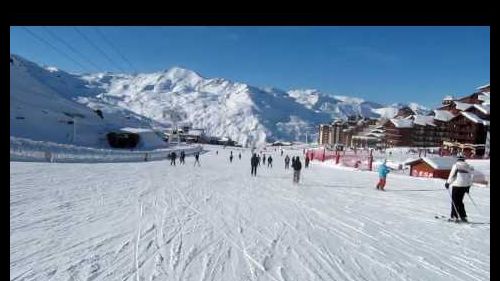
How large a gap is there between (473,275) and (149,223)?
5727 millimetres

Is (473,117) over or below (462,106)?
below

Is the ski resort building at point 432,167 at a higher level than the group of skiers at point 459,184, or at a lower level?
lower

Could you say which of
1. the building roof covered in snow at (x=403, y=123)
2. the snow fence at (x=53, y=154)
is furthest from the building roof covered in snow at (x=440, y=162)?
the building roof covered in snow at (x=403, y=123)

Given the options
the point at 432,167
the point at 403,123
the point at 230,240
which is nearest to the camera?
the point at 230,240

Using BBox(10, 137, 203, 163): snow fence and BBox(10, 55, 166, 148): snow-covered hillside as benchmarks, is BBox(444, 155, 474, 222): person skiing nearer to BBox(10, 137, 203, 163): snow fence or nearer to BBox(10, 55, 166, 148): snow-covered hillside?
BBox(10, 137, 203, 163): snow fence

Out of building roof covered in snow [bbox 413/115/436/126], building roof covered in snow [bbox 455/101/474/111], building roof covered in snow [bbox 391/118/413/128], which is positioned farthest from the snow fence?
building roof covered in snow [bbox 391/118/413/128]

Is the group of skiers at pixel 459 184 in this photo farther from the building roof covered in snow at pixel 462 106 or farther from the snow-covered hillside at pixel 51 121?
the snow-covered hillside at pixel 51 121

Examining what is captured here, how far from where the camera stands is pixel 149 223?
26.1 ft

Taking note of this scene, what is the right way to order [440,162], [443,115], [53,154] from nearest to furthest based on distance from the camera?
[440,162] < [53,154] < [443,115]

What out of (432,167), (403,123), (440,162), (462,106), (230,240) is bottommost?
(432,167)

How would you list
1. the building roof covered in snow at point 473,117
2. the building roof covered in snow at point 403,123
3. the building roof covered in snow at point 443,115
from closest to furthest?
the building roof covered in snow at point 473,117
the building roof covered in snow at point 443,115
the building roof covered in snow at point 403,123

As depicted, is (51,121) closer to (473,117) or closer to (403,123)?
(403,123)

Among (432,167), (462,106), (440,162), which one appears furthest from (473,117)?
(432,167)

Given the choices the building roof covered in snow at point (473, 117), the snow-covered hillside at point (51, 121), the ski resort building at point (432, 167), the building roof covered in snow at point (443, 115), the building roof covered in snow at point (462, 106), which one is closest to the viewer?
the ski resort building at point (432, 167)
